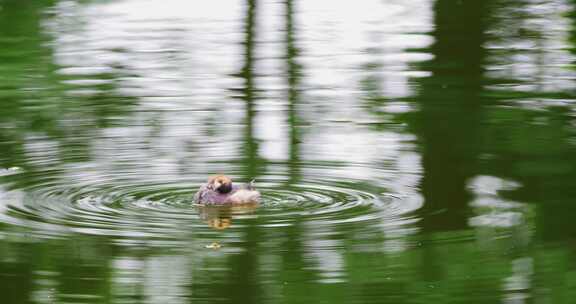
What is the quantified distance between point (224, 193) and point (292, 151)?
1934 mm

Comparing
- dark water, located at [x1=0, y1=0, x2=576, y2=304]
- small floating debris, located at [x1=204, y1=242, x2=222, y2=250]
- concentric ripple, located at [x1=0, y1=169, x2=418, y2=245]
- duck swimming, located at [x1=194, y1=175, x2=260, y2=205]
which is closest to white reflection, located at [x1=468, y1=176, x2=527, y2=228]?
dark water, located at [x1=0, y1=0, x2=576, y2=304]

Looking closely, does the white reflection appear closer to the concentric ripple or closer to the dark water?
the dark water

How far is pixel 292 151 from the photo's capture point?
40.9 ft

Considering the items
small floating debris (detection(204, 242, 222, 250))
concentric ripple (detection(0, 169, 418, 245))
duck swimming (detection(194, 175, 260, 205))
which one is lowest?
small floating debris (detection(204, 242, 222, 250))

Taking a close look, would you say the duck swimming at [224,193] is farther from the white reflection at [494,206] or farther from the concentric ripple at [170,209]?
the white reflection at [494,206]

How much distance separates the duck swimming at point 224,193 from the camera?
1051 cm

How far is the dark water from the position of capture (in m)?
8.99

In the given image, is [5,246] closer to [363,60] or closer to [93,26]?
[363,60]

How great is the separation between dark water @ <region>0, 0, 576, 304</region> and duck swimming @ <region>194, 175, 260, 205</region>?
9 centimetres

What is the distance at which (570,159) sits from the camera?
1191 cm

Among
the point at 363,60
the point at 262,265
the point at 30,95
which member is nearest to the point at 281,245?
the point at 262,265

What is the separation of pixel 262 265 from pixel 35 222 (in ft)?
6.12

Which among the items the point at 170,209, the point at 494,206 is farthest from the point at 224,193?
the point at 494,206

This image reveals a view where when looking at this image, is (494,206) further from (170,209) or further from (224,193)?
(170,209)
